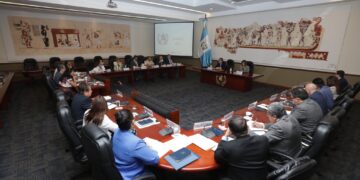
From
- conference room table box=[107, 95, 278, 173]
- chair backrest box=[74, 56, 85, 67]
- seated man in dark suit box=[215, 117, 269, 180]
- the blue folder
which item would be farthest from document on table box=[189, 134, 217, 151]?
chair backrest box=[74, 56, 85, 67]

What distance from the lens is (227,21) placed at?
827cm

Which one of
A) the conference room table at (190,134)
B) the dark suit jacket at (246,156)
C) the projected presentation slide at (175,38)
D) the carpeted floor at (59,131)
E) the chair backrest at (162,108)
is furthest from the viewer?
the projected presentation slide at (175,38)

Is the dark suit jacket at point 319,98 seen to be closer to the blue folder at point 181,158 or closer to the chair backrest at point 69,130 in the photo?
the blue folder at point 181,158

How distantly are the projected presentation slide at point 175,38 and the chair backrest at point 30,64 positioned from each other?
577 cm

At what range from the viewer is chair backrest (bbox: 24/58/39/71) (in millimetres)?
6923

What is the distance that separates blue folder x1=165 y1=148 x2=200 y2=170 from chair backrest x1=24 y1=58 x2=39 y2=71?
7861 millimetres

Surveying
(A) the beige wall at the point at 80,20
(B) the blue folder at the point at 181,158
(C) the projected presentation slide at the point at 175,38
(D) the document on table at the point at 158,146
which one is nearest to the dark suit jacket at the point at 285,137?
(B) the blue folder at the point at 181,158

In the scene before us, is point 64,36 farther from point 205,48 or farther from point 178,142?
point 178,142

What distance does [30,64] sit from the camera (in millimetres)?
7043

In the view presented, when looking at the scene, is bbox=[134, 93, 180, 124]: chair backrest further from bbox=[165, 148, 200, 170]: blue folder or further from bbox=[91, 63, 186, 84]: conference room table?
bbox=[91, 63, 186, 84]: conference room table

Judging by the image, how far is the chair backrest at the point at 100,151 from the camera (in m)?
1.26

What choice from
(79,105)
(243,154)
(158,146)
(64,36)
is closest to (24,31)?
(64,36)

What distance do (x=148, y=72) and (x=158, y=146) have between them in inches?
244

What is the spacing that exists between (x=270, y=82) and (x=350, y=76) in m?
2.38
